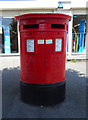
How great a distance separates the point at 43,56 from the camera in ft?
10.2

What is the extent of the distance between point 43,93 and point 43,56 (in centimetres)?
76

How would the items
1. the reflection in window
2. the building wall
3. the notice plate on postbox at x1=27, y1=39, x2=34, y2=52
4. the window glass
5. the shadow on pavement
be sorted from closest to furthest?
the shadow on pavement → the notice plate on postbox at x1=27, y1=39, x2=34, y2=52 → the building wall → the window glass → the reflection in window

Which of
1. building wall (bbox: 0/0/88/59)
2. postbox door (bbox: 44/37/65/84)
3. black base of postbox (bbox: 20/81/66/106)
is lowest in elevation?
black base of postbox (bbox: 20/81/66/106)

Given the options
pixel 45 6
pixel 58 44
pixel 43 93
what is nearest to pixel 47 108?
pixel 43 93

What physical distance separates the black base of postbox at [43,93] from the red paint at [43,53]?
0.10m

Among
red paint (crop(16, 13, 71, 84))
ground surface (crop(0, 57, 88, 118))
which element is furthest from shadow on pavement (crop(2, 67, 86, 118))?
red paint (crop(16, 13, 71, 84))

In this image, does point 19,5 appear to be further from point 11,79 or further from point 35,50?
point 35,50

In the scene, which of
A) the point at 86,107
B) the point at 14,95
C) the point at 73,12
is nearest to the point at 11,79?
the point at 14,95

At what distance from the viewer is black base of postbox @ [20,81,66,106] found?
317cm

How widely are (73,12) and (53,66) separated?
582 cm

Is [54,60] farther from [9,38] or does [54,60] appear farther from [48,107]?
[9,38]

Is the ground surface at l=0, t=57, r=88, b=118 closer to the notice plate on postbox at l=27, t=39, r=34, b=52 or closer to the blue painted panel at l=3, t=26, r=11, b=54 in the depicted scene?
the notice plate on postbox at l=27, t=39, r=34, b=52

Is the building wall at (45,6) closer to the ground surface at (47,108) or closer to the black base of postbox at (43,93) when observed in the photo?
the ground surface at (47,108)

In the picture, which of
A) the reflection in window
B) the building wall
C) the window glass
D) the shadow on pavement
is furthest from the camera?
the reflection in window
